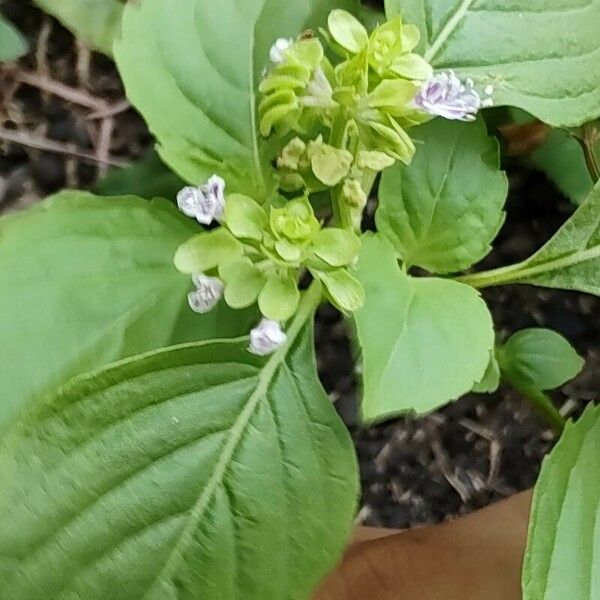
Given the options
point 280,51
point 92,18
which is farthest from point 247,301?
point 92,18

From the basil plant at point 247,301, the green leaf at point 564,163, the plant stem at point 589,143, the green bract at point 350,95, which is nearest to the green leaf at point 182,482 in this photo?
the basil plant at point 247,301

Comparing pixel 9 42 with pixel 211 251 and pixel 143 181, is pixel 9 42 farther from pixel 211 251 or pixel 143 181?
pixel 211 251

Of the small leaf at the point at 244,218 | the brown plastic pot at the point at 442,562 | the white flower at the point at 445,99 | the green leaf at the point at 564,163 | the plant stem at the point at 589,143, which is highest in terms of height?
the white flower at the point at 445,99

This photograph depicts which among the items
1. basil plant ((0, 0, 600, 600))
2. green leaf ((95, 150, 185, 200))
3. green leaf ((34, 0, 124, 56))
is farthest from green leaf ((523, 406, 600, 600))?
green leaf ((34, 0, 124, 56))

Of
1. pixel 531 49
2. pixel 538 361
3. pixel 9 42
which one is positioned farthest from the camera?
pixel 9 42

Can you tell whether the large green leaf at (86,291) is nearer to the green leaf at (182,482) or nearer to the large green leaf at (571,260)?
the green leaf at (182,482)

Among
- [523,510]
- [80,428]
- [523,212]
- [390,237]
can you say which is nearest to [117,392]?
[80,428]
